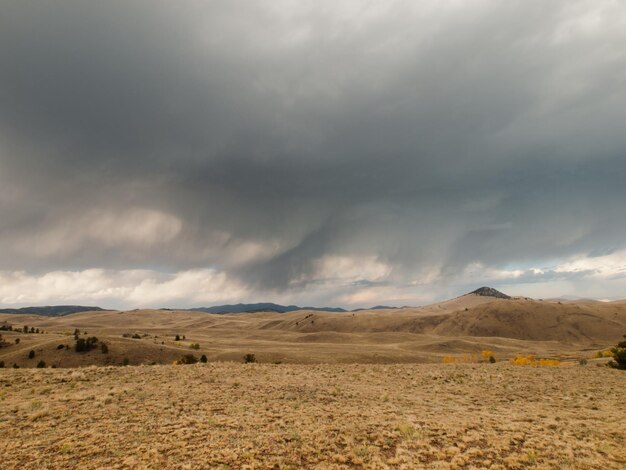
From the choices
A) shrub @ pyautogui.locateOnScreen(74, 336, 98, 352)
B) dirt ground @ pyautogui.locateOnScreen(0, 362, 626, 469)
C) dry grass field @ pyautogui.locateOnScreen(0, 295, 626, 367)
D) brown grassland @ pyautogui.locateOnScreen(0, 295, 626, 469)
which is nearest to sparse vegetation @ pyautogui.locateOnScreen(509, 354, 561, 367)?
brown grassland @ pyautogui.locateOnScreen(0, 295, 626, 469)

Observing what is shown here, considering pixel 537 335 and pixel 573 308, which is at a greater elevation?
pixel 573 308

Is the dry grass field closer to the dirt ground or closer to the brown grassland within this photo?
the brown grassland

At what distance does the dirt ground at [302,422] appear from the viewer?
10117 millimetres

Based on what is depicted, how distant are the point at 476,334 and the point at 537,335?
18.0 m

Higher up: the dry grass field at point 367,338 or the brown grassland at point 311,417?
the brown grassland at point 311,417

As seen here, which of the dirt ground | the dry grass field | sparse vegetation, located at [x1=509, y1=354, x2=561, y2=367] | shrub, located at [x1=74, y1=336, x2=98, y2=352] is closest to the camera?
the dirt ground

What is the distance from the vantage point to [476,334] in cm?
12038

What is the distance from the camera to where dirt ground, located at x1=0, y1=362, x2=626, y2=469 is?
398 inches

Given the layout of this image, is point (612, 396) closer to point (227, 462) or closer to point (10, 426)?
point (227, 462)

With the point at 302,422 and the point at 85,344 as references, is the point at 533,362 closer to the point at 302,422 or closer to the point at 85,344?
the point at 302,422

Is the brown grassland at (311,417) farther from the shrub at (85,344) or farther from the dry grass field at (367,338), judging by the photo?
the shrub at (85,344)

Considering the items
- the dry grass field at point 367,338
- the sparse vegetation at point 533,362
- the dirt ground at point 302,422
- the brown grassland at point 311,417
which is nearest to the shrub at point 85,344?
the dry grass field at point 367,338

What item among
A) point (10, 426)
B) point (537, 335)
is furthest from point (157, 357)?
point (537, 335)

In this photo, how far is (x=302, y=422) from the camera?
520 inches
